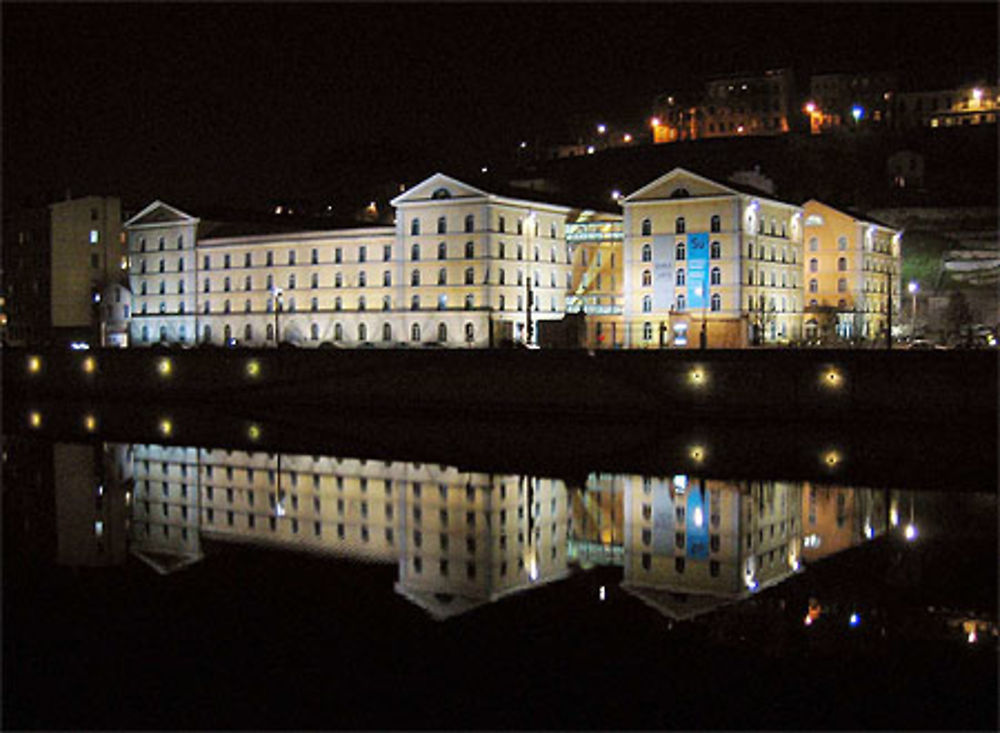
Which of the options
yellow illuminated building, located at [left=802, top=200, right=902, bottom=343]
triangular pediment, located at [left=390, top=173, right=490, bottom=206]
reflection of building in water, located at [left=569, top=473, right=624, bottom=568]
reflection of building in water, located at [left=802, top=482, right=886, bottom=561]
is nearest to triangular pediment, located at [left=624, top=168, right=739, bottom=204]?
triangular pediment, located at [left=390, top=173, right=490, bottom=206]

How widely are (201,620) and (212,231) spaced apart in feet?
193

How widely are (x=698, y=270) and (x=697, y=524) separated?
1336 inches

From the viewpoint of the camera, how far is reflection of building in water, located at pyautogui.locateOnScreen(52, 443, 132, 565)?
25.0 m

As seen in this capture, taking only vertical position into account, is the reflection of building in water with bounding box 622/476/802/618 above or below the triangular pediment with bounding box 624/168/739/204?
below

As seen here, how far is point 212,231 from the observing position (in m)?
74.5

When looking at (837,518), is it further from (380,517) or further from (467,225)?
(467,225)

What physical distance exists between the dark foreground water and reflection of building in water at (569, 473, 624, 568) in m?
0.10

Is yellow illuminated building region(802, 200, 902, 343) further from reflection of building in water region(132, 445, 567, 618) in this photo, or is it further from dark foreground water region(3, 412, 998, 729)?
reflection of building in water region(132, 445, 567, 618)

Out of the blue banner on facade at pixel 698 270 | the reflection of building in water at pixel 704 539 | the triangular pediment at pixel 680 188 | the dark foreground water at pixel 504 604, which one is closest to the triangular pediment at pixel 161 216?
the triangular pediment at pixel 680 188

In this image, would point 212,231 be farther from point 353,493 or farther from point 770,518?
point 770,518

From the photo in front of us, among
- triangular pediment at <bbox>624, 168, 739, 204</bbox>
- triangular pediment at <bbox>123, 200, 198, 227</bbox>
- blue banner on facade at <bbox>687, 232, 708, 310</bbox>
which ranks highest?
triangular pediment at <bbox>123, 200, 198, 227</bbox>

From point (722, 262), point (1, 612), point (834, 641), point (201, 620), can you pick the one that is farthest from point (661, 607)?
point (722, 262)

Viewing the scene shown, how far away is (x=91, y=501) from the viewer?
31172 millimetres

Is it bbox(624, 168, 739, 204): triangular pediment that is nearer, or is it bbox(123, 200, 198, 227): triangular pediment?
bbox(624, 168, 739, 204): triangular pediment
